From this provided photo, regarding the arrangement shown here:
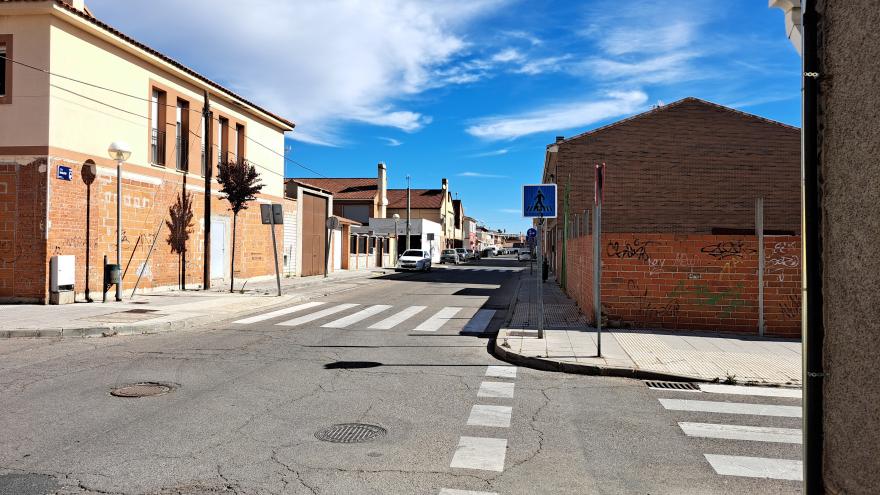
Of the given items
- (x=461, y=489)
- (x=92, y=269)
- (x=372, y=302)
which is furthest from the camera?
(x=372, y=302)

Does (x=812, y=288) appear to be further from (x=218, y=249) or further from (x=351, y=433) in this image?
(x=218, y=249)

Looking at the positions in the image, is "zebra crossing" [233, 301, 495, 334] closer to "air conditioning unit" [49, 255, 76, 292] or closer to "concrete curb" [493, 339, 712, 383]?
"concrete curb" [493, 339, 712, 383]

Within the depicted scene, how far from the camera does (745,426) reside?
A: 18.5 feet

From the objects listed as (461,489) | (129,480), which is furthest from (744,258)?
(129,480)

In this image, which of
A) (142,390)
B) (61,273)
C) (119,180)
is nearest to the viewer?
(142,390)

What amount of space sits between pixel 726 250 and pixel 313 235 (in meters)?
23.2

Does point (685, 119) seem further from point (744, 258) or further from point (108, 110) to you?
point (108, 110)

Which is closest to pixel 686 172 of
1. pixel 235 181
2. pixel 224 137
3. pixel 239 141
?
pixel 235 181

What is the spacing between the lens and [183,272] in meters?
19.5

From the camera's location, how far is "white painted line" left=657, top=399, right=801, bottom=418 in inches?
240

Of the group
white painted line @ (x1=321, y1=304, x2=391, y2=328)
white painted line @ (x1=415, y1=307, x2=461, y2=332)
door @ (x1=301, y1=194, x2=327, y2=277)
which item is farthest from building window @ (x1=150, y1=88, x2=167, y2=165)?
door @ (x1=301, y1=194, x2=327, y2=277)

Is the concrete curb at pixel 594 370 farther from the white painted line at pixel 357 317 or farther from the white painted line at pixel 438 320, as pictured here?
the white painted line at pixel 357 317

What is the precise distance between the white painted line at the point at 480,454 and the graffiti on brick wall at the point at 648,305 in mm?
7430

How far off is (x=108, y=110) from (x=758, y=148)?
2322 centimetres
